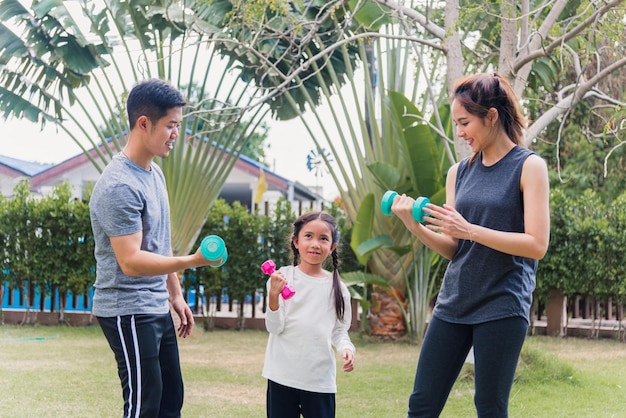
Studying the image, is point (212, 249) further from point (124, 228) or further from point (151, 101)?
point (151, 101)

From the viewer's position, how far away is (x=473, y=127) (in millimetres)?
2986

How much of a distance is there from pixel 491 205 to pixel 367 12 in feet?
20.1

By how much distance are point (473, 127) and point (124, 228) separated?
1364 mm

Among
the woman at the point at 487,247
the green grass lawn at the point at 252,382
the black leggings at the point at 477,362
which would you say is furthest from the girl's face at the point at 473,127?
the green grass lawn at the point at 252,382

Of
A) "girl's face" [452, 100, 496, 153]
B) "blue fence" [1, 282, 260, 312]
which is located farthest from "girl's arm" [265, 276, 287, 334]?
"blue fence" [1, 282, 260, 312]

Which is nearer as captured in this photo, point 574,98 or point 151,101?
point 151,101

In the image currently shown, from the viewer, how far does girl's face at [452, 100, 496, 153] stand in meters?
2.99

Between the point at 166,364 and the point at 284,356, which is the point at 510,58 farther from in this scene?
the point at 166,364

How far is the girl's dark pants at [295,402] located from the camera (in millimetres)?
3375

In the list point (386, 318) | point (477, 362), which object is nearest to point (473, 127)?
point (477, 362)

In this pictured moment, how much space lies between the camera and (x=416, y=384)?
3086 millimetres

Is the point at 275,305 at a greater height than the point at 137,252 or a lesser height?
lesser

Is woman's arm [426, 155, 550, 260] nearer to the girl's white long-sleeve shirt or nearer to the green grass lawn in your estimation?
the girl's white long-sleeve shirt

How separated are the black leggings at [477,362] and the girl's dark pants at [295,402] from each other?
45 cm
